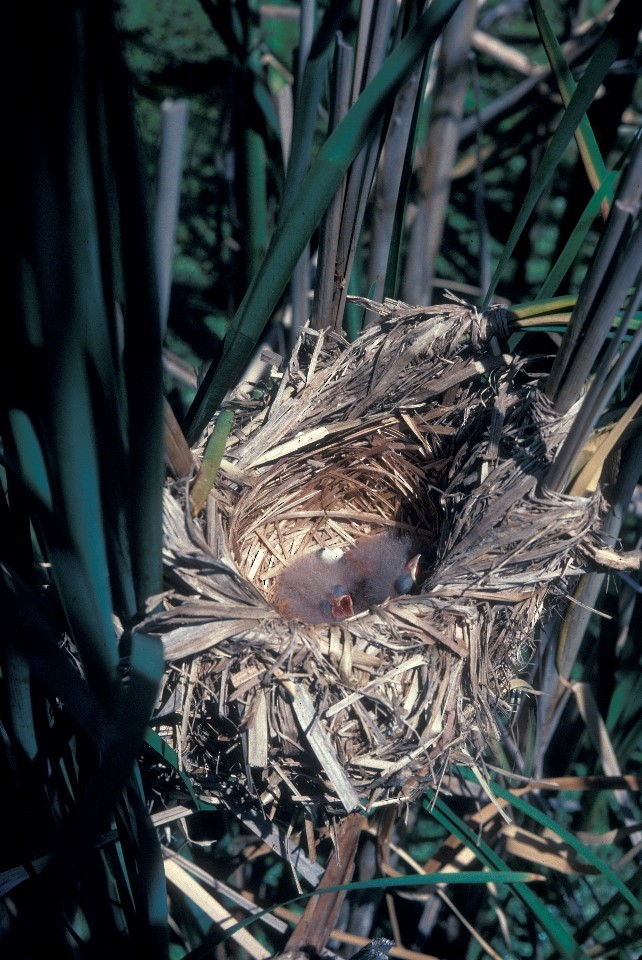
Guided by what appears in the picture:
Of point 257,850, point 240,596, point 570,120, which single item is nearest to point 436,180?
point 570,120

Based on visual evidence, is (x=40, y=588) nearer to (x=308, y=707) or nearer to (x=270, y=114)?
(x=308, y=707)

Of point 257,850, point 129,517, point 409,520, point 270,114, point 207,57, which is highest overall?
point 207,57

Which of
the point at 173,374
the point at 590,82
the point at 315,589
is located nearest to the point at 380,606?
the point at 315,589

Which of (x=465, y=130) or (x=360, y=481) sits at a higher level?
(x=465, y=130)

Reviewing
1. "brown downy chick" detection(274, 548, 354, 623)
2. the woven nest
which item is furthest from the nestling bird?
the woven nest

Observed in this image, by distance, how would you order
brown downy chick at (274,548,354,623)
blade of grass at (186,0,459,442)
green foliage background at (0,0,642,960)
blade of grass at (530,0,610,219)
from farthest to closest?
brown downy chick at (274,548,354,623)
blade of grass at (530,0,610,219)
blade of grass at (186,0,459,442)
green foliage background at (0,0,642,960)

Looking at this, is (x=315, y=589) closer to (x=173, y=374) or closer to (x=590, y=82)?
(x=173, y=374)

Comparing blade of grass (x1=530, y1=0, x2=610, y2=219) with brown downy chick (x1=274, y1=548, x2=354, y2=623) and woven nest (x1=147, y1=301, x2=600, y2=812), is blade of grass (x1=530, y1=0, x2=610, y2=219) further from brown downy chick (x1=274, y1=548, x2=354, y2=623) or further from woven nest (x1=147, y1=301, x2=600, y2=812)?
brown downy chick (x1=274, y1=548, x2=354, y2=623)

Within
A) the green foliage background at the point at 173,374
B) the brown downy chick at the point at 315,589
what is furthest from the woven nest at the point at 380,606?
the brown downy chick at the point at 315,589
